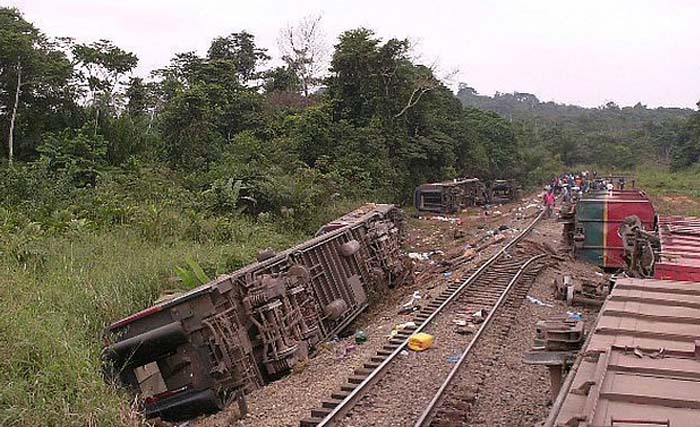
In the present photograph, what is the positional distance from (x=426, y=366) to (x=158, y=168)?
13639mm

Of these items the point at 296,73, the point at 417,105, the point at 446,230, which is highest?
Result: the point at 296,73

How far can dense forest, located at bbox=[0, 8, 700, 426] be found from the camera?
329 inches

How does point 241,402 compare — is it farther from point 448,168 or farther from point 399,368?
point 448,168

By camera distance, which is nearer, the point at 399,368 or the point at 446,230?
the point at 399,368

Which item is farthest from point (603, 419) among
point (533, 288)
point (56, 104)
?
point (56, 104)

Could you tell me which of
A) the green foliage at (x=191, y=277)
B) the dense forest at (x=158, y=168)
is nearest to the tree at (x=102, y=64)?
the dense forest at (x=158, y=168)

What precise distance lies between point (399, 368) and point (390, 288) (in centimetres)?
666

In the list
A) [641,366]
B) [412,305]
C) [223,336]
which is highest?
[641,366]

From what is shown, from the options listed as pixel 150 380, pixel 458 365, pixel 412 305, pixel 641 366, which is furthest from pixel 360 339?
pixel 641 366


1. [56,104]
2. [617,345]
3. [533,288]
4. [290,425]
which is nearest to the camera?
[617,345]

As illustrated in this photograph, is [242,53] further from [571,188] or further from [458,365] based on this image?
[458,365]

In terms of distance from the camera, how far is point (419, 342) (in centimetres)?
986

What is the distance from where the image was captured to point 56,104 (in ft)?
70.2

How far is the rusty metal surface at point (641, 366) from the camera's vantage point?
3.73 metres
